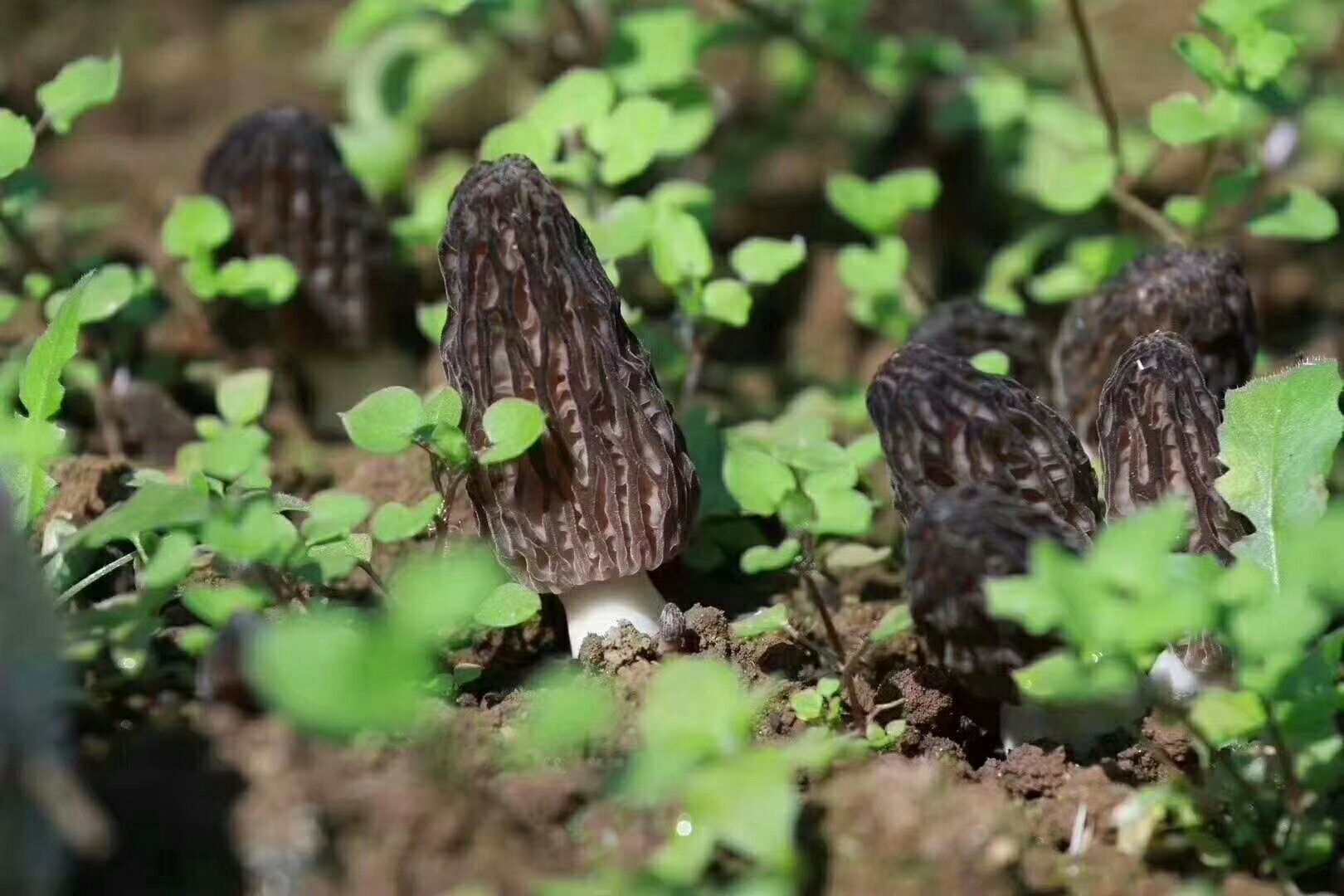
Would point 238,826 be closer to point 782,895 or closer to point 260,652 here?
point 260,652

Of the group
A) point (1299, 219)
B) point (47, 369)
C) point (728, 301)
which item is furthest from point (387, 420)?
point (1299, 219)

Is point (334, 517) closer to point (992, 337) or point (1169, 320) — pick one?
point (992, 337)

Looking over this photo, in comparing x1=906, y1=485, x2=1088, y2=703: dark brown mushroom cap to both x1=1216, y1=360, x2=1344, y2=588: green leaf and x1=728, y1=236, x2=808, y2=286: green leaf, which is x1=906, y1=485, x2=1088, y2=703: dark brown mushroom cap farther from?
x1=728, y1=236, x2=808, y2=286: green leaf

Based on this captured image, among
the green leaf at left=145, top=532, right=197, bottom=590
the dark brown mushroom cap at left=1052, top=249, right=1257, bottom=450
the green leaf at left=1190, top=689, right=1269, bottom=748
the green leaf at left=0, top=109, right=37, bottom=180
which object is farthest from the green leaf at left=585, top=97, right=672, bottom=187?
the green leaf at left=1190, top=689, right=1269, bottom=748

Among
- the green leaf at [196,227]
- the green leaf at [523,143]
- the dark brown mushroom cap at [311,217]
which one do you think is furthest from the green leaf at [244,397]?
the green leaf at [523,143]

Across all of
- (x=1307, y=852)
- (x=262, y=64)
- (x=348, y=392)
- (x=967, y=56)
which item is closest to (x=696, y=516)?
(x=1307, y=852)

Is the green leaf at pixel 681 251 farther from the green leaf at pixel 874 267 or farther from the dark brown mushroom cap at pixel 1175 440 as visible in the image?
the dark brown mushroom cap at pixel 1175 440
